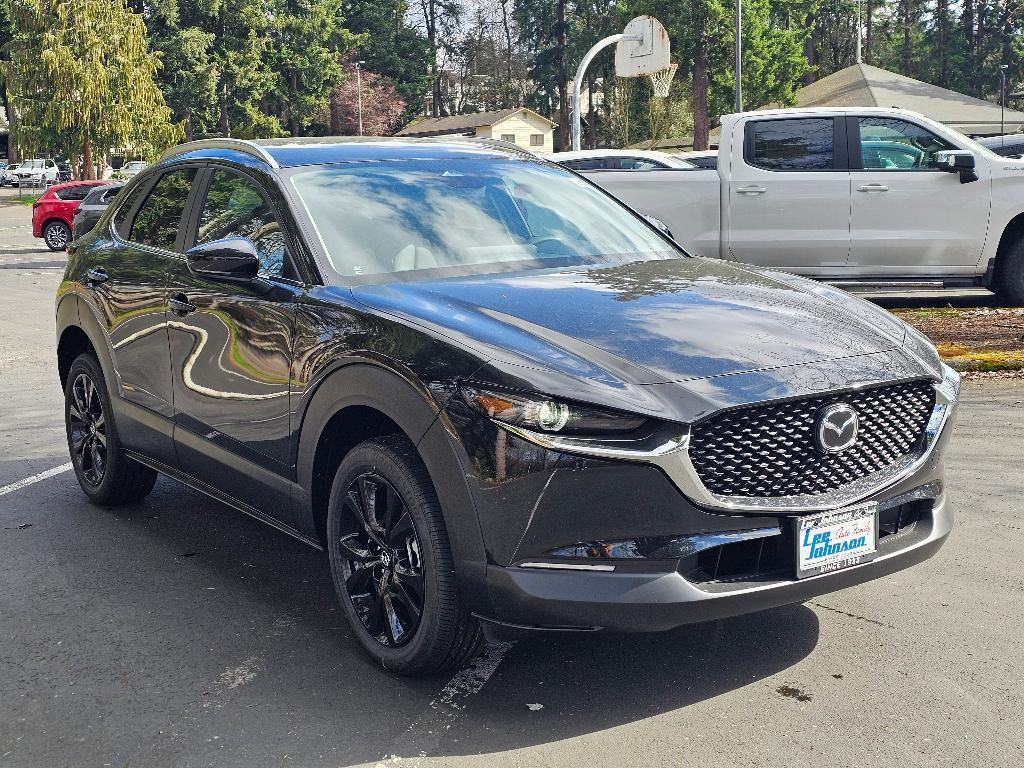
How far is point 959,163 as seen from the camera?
11617 mm

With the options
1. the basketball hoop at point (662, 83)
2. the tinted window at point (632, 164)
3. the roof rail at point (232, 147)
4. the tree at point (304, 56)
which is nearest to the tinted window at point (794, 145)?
the tinted window at point (632, 164)

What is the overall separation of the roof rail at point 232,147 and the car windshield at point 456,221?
234mm

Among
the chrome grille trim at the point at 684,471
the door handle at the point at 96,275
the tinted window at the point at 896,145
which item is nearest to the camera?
the chrome grille trim at the point at 684,471

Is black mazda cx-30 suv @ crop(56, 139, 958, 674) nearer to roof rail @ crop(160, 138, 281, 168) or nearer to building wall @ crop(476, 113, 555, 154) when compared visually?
roof rail @ crop(160, 138, 281, 168)

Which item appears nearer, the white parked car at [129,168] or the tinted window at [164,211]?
the tinted window at [164,211]

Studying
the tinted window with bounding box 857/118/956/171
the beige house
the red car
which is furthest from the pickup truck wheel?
the beige house

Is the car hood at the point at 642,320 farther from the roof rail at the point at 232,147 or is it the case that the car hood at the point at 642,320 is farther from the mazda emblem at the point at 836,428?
the roof rail at the point at 232,147

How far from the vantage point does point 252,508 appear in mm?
4848

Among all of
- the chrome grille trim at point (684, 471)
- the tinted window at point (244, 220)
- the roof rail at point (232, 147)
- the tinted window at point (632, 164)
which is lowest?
the chrome grille trim at point (684, 471)

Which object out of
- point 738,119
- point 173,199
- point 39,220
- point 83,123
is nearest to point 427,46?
point 83,123

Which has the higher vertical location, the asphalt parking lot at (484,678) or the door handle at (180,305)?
the door handle at (180,305)

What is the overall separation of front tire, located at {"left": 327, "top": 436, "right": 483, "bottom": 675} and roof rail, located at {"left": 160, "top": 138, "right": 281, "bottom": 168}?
5.11 feet

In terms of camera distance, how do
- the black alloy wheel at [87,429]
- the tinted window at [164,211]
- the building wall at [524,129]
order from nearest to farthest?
the tinted window at [164,211] → the black alloy wheel at [87,429] → the building wall at [524,129]

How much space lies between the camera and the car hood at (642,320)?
365 centimetres
